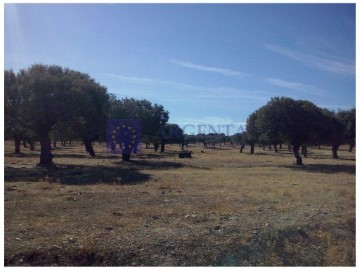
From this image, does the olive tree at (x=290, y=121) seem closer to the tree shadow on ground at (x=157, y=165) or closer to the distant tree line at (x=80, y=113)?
the distant tree line at (x=80, y=113)

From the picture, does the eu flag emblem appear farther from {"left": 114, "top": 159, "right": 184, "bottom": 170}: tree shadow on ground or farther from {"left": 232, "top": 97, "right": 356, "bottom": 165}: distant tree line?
{"left": 232, "top": 97, "right": 356, "bottom": 165}: distant tree line

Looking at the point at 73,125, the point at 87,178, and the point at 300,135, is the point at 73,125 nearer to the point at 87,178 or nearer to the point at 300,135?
the point at 87,178

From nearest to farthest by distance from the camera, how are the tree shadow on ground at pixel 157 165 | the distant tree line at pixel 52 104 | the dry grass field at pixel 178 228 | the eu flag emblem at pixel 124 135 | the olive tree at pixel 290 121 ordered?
the dry grass field at pixel 178 228 < the distant tree line at pixel 52 104 < the tree shadow on ground at pixel 157 165 < the olive tree at pixel 290 121 < the eu flag emblem at pixel 124 135

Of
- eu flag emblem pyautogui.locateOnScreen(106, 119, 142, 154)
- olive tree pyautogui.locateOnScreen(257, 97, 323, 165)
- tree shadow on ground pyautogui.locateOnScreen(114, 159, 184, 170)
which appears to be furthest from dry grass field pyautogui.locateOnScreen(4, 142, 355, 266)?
eu flag emblem pyautogui.locateOnScreen(106, 119, 142, 154)

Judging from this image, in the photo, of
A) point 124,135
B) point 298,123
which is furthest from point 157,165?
point 298,123

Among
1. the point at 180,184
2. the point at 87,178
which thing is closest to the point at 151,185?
the point at 180,184

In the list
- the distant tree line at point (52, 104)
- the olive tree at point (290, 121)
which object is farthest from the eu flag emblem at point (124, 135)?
the olive tree at point (290, 121)

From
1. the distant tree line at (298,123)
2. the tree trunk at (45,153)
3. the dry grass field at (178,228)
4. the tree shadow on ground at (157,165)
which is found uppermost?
the distant tree line at (298,123)

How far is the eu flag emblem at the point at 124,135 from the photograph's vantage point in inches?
1606

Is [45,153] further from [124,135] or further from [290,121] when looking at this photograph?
[290,121]

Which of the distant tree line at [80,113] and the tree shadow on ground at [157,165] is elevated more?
the distant tree line at [80,113]

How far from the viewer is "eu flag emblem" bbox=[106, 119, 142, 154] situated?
40784 millimetres

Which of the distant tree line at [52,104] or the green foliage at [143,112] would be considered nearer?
the distant tree line at [52,104]

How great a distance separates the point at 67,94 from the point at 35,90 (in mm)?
2205
